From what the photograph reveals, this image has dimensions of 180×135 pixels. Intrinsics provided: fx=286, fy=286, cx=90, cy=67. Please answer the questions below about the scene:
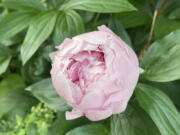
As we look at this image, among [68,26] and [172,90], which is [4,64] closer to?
[68,26]

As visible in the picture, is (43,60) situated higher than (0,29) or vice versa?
(0,29)

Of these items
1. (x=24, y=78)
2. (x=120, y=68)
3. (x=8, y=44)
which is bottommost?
(x=24, y=78)

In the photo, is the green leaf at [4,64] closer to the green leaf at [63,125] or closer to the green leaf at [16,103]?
the green leaf at [16,103]

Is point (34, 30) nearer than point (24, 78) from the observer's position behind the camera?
Yes

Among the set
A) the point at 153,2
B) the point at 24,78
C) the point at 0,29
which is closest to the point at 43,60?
the point at 24,78

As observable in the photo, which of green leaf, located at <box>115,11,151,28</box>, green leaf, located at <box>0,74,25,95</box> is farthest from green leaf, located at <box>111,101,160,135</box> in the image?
green leaf, located at <box>0,74,25,95</box>

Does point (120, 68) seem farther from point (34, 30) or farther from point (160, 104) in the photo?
point (34, 30)

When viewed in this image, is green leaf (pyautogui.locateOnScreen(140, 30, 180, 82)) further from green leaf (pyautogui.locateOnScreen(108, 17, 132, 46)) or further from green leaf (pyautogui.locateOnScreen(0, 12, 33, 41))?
green leaf (pyautogui.locateOnScreen(0, 12, 33, 41))

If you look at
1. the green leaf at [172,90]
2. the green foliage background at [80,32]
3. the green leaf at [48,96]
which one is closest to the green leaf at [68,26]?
the green foliage background at [80,32]
